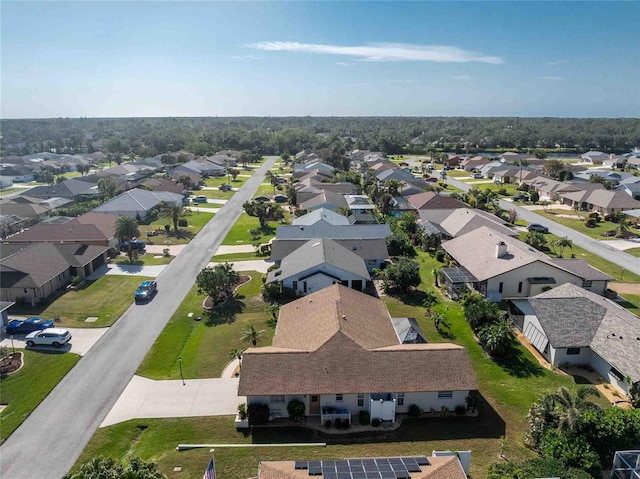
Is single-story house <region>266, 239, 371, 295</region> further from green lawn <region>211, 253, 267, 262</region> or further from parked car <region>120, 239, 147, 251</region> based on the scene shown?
parked car <region>120, 239, 147, 251</region>

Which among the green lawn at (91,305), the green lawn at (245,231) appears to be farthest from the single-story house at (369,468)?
the green lawn at (245,231)

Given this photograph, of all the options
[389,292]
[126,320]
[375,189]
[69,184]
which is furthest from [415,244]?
[69,184]

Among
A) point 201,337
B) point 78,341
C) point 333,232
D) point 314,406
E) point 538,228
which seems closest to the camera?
point 314,406

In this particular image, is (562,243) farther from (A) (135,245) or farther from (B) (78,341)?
(A) (135,245)

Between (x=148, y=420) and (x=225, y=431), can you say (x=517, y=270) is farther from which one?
(x=148, y=420)

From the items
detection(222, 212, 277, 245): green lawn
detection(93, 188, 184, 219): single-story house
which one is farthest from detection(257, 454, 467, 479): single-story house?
detection(93, 188, 184, 219): single-story house

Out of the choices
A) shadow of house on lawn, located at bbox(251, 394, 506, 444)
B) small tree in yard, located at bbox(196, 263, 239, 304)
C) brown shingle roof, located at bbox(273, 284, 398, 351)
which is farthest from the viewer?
small tree in yard, located at bbox(196, 263, 239, 304)

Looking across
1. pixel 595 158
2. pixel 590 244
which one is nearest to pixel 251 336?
pixel 590 244
